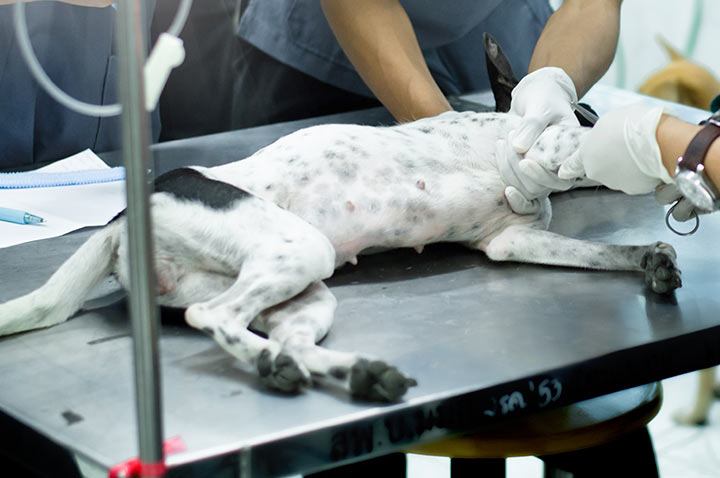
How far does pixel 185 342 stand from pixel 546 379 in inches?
22.0

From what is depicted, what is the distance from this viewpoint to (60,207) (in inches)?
77.9

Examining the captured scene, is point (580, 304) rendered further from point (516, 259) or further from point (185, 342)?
point (185, 342)

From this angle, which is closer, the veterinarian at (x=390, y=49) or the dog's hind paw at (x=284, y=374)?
the dog's hind paw at (x=284, y=374)

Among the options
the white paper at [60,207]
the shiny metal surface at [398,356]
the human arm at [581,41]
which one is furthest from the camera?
the human arm at [581,41]

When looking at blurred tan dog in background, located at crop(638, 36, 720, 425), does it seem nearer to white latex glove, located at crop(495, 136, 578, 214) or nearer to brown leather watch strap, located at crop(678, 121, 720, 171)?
white latex glove, located at crop(495, 136, 578, 214)

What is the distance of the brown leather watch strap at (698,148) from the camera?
1.37m

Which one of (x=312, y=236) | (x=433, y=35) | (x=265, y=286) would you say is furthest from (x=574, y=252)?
(x=433, y=35)

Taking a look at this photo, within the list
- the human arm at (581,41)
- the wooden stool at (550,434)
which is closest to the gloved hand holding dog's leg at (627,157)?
the wooden stool at (550,434)

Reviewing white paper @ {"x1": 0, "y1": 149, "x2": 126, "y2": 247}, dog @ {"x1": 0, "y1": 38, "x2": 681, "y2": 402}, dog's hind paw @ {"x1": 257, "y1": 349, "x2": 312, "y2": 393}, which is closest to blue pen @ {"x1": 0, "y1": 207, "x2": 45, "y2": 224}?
white paper @ {"x1": 0, "y1": 149, "x2": 126, "y2": 247}

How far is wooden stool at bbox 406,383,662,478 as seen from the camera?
4.61 ft

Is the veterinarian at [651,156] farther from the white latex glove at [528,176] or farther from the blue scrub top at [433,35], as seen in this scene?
the blue scrub top at [433,35]

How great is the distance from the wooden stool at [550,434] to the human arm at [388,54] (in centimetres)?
98

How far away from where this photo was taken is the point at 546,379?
1237 mm

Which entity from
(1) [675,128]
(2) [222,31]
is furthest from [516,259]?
(2) [222,31]
